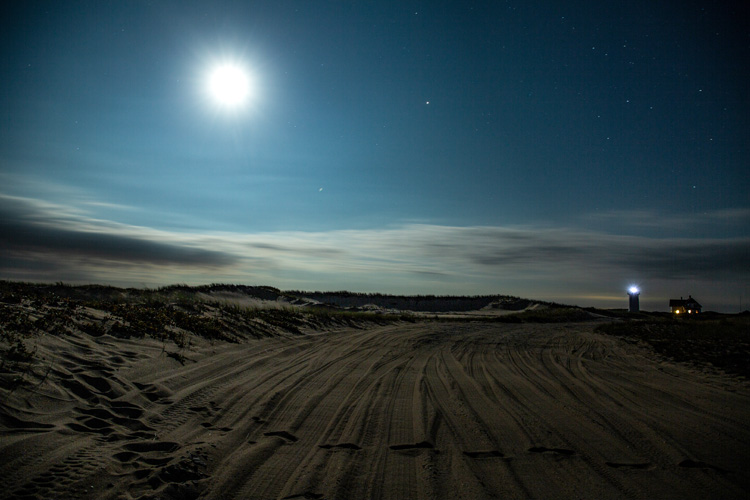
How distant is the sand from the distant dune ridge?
0.03 m

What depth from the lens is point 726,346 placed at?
13.2 metres

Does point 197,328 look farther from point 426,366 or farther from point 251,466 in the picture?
point 251,466

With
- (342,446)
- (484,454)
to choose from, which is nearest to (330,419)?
(342,446)

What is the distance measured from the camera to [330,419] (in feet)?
17.9

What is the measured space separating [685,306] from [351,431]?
195 ft

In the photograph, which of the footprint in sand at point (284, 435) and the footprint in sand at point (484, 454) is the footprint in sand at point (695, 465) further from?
the footprint in sand at point (284, 435)

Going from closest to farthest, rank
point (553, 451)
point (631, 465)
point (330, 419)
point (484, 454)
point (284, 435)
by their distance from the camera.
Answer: point (631, 465) < point (484, 454) < point (553, 451) < point (284, 435) < point (330, 419)

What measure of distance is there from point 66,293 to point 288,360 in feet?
41.4

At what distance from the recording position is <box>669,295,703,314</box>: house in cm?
4869

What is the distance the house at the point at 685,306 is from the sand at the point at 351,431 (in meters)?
50.1

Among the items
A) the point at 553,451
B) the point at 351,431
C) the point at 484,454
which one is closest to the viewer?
the point at 484,454

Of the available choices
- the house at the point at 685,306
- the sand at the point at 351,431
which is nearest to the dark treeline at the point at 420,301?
the house at the point at 685,306

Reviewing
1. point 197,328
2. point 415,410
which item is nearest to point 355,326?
point 197,328

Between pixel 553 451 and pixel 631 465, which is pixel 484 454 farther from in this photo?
pixel 631 465
